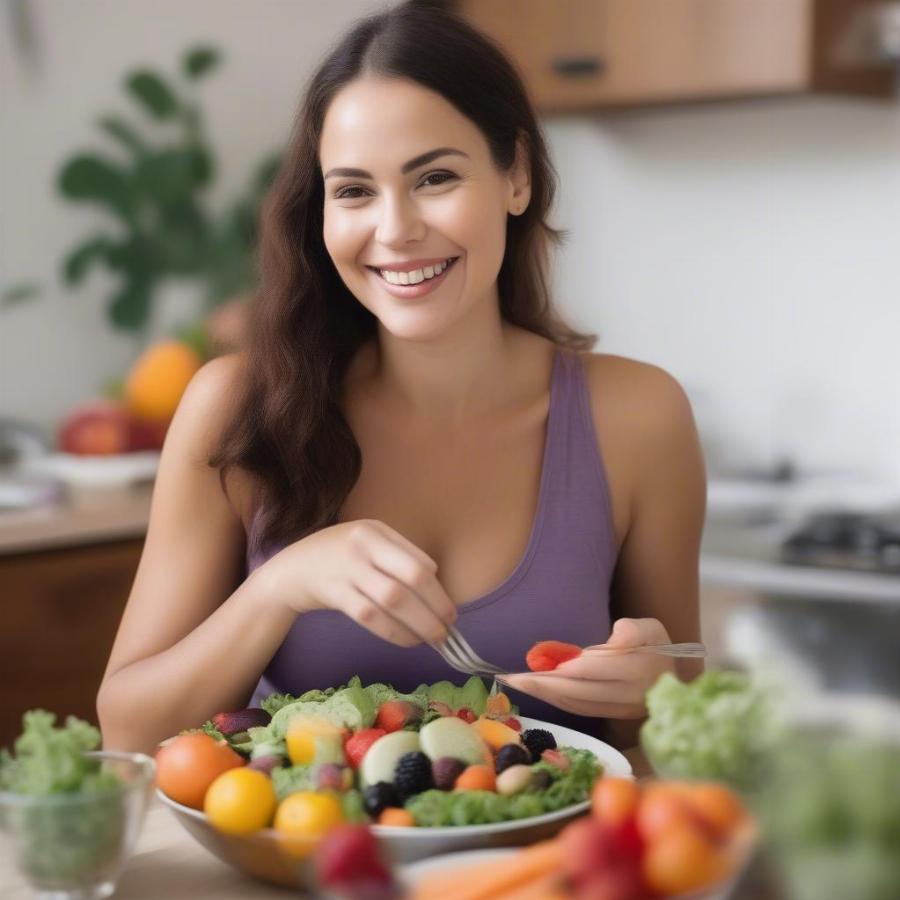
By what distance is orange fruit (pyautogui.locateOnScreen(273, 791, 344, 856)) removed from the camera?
3.03 feet

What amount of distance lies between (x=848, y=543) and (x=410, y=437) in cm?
119

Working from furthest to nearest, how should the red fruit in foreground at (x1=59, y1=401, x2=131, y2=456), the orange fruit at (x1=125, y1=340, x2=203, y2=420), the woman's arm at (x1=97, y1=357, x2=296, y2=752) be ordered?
the orange fruit at (x1=125, y1=340, x2=203, y2=420) < the red fruit in foreground at (x1=59, y1=401, x2=131, y2=456) < the woman's arm at (x1=97, y1=357, x2=296, y2=752)

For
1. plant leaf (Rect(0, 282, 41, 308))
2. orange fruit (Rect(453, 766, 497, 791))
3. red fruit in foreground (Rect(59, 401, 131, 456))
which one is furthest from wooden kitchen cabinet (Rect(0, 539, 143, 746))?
orange fruit (Rect(453, 766, 497, 791))

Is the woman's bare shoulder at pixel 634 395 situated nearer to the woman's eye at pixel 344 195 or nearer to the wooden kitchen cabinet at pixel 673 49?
the woman's eye at pixel 344 195

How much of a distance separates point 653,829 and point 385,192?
79 centimetres

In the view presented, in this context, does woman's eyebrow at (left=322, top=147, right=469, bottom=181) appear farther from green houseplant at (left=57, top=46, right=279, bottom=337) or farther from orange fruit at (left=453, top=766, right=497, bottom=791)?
green houseplant at (left=57, top=46, right=279, bottom=337)

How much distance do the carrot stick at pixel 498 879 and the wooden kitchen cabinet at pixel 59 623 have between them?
5.73ft

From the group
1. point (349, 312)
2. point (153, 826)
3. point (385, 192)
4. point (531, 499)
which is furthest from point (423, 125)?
point (153, 826)

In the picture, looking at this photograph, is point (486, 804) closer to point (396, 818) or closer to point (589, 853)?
point (396, 818)

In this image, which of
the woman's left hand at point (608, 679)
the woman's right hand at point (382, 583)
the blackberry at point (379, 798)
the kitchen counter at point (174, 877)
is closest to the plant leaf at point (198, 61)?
the woman's right hand at point (382, 583)

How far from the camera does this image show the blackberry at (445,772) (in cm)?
101

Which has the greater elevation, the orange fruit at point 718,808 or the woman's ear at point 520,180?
the woman's ear at point 520,180

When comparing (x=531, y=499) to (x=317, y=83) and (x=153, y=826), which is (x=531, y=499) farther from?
(x=153, y=826)

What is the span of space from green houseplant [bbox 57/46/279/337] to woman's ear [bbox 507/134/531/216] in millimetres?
1654
